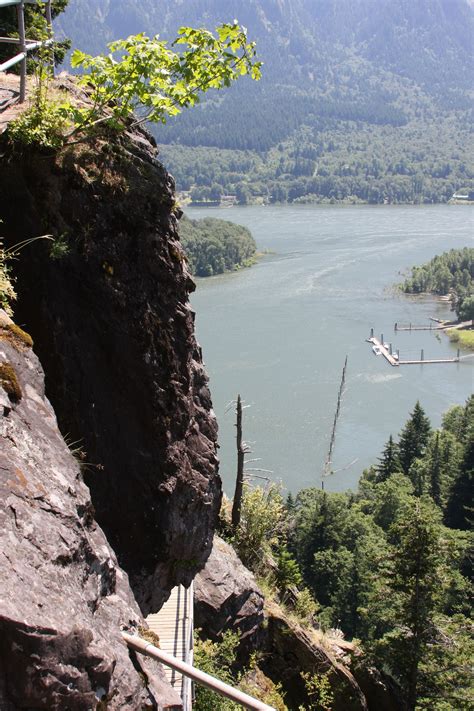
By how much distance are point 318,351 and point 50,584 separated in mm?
68939

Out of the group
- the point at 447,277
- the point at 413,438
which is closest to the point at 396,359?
the point at 413,438

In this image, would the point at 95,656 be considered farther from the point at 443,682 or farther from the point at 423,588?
the point at 443,682

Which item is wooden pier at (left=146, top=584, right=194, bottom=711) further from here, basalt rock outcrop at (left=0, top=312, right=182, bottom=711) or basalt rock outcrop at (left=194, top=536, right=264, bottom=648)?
basalt rock outcrop at (left=0, top=312, right=182, bottom=711)

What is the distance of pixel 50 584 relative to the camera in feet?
12.0

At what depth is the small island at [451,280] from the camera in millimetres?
95312

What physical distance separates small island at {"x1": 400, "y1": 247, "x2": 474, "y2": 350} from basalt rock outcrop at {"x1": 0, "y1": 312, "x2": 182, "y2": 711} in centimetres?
9372

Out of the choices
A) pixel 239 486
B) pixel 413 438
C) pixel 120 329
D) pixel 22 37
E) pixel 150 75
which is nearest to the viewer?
pixel 150 75

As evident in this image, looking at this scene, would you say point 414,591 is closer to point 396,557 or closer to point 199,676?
point 396,557

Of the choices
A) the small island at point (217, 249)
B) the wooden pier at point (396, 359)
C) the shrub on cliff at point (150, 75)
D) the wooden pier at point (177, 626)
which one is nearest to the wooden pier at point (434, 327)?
the wooden pier at point (396, 359)

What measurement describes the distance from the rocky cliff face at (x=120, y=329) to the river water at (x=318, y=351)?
13.8 m

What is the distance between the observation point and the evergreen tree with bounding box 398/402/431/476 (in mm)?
48906

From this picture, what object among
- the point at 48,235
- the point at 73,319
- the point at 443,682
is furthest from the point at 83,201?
the point at 443,682

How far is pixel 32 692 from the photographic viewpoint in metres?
3.33

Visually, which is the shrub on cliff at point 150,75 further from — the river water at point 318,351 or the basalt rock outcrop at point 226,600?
the river water at point 318,351
